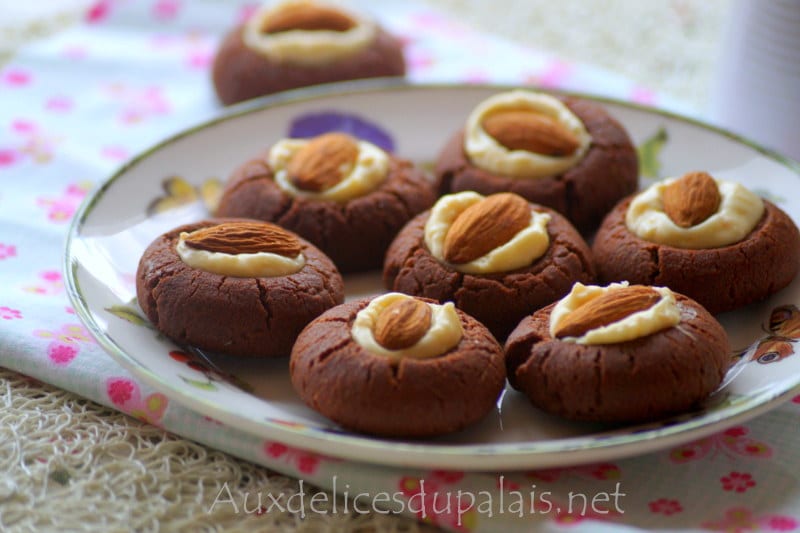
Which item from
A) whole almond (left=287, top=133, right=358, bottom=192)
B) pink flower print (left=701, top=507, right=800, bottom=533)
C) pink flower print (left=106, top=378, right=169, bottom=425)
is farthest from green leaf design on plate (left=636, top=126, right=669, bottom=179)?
pink flower print (left=106, top=378, right=169, bottom=425)

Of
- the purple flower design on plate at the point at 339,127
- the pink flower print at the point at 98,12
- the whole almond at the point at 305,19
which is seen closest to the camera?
the purple flower design on plate at the point at 339,127

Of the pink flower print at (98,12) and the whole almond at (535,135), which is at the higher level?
the whole almond at (535,135)

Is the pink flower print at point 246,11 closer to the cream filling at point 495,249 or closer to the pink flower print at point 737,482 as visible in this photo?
the cream filling at point 495,249

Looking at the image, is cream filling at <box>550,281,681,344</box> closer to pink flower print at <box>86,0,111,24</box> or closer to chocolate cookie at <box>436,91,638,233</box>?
chocolate cookie at <box>436,91,638,233</box>

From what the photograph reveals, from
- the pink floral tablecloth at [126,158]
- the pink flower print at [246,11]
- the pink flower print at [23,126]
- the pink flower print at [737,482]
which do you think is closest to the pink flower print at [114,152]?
the pink floral tablecloth at [126,158]

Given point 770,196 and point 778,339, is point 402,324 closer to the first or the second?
point 778,339
